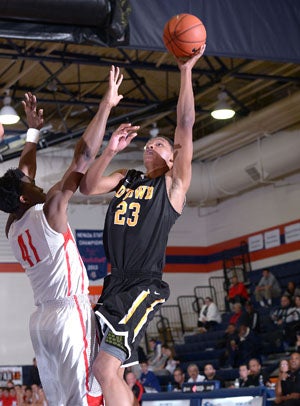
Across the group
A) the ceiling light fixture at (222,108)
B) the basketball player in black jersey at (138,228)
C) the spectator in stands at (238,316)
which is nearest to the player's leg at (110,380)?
the basketball player in black jersey at (138,228)

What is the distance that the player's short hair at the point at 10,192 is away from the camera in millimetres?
5508

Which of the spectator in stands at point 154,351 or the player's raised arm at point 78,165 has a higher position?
the player's raised arm at point 78,165

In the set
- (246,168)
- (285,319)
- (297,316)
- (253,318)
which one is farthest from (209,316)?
(246,168)

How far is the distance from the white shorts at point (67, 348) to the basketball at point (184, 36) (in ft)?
6.96

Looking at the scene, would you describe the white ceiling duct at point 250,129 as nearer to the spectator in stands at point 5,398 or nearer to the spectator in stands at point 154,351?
the spectator in stands at point 154,351

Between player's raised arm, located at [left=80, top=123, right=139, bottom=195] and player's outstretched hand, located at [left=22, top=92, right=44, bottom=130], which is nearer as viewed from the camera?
player's raised arm, located at [left=80, top=123, right=139, bottom=195]

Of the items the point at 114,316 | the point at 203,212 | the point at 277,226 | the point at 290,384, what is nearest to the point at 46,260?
the point at 114,316

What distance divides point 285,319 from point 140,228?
1442 cm

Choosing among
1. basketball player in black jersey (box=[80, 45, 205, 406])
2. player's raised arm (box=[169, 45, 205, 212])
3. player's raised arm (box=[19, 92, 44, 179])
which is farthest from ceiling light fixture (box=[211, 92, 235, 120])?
player's raised arm (box=[169, 45, 205, 212])

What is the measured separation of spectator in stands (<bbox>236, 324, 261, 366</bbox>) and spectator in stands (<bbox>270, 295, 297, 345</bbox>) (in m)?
0.71

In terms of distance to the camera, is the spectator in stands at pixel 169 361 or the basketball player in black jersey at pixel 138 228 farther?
the spectator in stands at pixel 169 361

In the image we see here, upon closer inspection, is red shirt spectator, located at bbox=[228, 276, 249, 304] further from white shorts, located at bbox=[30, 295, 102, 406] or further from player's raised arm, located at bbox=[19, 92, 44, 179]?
white shorts, located at bbox=[30, 295, 102, 406]

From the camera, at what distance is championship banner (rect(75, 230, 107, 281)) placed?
931 inches

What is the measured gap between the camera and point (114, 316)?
18.0 feet
